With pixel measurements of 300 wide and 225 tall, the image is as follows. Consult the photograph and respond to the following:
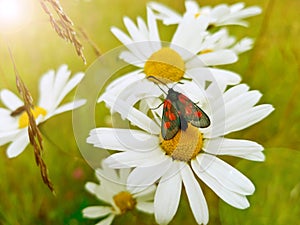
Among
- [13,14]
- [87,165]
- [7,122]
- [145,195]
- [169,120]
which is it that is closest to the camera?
[169,120]

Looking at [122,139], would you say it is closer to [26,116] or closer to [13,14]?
[26,116]

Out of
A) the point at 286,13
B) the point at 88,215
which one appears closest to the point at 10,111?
the point at 88,215

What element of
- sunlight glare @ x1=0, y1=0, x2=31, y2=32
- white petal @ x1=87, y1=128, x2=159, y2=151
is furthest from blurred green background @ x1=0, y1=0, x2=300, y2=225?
white petal @ x1=87, y1=128, x2=159, y2=151

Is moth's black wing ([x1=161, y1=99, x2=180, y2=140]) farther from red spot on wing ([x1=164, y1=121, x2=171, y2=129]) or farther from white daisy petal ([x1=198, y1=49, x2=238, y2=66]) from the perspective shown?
white daisy petal ([x1=198, y1=49, x2=238, y2=66])

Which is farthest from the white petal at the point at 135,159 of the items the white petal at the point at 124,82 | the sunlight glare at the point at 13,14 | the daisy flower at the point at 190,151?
the sunlight glare at the point at 13,14

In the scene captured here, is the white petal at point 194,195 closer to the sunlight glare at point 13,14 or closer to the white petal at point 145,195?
the white petal at point 145,195

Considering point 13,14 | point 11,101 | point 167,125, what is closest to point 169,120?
point 167,125
